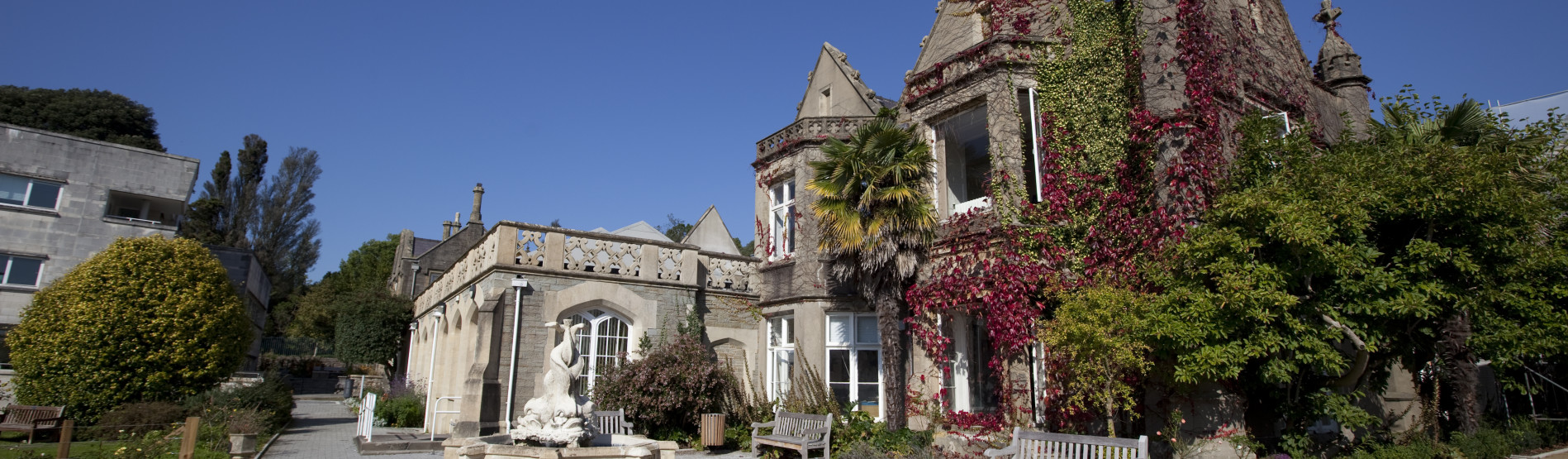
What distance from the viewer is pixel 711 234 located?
21.0 meters

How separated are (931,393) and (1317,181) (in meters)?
5.80

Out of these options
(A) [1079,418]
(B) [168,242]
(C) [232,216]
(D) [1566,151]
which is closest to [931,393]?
(A) [1079,418]

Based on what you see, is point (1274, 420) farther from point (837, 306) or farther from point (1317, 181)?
point (837, 306)

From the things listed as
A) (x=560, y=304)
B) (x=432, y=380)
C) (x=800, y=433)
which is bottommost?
(x=800, y=433)

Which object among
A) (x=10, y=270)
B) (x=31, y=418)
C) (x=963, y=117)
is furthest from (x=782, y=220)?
(x=10, y=270)

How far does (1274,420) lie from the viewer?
1014 cm

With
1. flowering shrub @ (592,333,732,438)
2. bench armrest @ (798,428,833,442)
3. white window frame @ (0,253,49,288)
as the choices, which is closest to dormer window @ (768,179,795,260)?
flowering shrub @ (592,333,732,438)

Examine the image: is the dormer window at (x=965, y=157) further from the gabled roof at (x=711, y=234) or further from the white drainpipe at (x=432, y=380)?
the white drainpipe at (x=432, y=380)

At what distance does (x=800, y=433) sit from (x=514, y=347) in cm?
537

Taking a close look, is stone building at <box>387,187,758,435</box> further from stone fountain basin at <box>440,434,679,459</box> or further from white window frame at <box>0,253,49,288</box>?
white window frame at <box>0,253,49,288</box>

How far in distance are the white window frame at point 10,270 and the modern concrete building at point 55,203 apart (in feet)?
0.06

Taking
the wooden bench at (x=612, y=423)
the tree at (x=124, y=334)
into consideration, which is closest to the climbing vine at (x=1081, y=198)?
the wooden bench at (x=612, y=423)

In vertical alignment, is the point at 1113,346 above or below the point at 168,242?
below

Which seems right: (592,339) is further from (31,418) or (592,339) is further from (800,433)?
(31,418)
